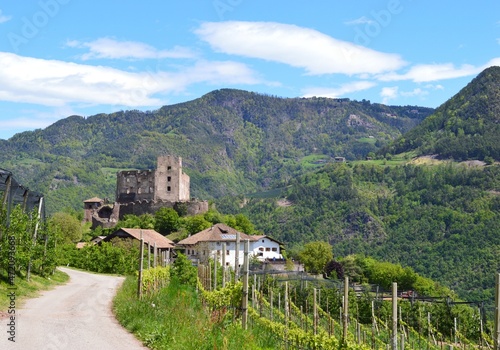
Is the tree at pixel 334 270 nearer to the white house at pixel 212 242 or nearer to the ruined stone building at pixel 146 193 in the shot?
the white house at pixel 212 242

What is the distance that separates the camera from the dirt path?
12984 millimetres

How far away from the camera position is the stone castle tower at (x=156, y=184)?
9425 centimetres

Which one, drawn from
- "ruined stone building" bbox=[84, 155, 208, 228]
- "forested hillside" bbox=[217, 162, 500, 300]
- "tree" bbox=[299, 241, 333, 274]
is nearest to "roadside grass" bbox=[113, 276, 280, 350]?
"ruined stone building" bbox=[84, 155, 208, 228]

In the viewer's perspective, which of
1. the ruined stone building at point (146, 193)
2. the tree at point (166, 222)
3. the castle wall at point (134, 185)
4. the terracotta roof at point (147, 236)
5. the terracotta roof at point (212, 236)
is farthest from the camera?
the castle wall at point (134, 185)

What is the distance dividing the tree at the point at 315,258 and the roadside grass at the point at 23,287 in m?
58.5

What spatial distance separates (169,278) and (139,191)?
67.5 metres

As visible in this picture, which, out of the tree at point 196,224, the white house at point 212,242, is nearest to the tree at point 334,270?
the white house at point 212,242

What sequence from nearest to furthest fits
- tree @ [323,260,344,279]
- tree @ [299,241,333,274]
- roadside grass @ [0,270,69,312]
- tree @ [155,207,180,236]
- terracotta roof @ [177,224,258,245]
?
roadside grass @ [0,270,69,312] → terracotta roof @ [177,224,258,245] → tree @ [155,207,180,236] → tree @ [323,260,344,279] → tree @ [299,241,333,274]

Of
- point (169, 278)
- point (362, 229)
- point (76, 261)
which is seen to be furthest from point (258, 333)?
point (362, 229)

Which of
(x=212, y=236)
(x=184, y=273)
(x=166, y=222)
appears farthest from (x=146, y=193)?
(x=184, y=273)

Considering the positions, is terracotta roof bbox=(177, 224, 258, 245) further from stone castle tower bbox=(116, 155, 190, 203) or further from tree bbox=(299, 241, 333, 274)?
stone castle tower bbox=(116, 155, 190, 203)

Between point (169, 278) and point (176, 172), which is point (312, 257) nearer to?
point (176, 172)

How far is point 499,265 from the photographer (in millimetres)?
131500

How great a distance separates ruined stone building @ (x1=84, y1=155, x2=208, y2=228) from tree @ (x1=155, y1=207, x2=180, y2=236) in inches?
211
